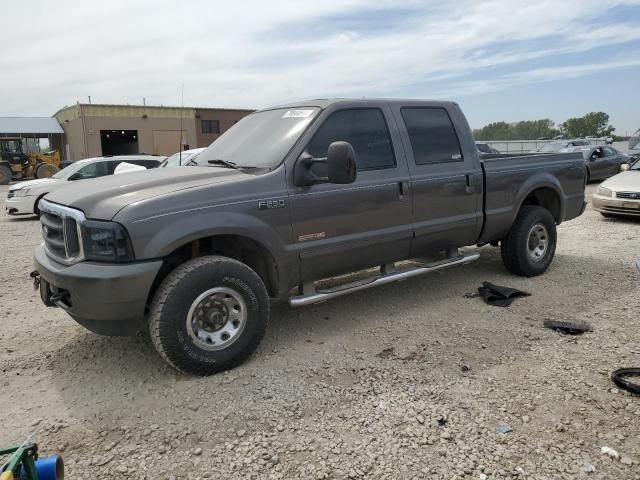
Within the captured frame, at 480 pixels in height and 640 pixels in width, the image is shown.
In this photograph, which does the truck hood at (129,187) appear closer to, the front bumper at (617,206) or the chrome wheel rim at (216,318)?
the chrome wheel rim at (216,318)

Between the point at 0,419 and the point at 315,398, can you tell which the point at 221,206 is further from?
the point at 0,419

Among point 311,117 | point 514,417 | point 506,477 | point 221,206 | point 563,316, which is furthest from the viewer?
point 563,316

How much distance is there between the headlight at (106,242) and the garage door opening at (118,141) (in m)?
43.7

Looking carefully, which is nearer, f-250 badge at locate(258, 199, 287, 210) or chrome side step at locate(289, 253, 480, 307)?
f-250 badge at locate(258, 199, 287, 210)

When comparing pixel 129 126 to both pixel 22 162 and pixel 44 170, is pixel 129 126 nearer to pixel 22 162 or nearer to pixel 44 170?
pixel 22 162

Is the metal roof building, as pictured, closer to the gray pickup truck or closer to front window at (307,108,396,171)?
the gray pickup truck

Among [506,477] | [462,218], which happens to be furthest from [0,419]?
[462,218]

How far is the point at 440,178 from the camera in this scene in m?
4.98

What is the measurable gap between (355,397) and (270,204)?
5.04 feet

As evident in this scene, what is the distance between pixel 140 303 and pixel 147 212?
61 cm

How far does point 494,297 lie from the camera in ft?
17.1

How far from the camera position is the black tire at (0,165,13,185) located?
2725cm

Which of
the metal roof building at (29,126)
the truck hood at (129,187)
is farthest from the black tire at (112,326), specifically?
the metal roof building at (29,126)

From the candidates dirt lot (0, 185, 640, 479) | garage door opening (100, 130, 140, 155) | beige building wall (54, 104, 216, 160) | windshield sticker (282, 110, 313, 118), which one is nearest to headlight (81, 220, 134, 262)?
dirt lot (0, 185, 640, 479)
